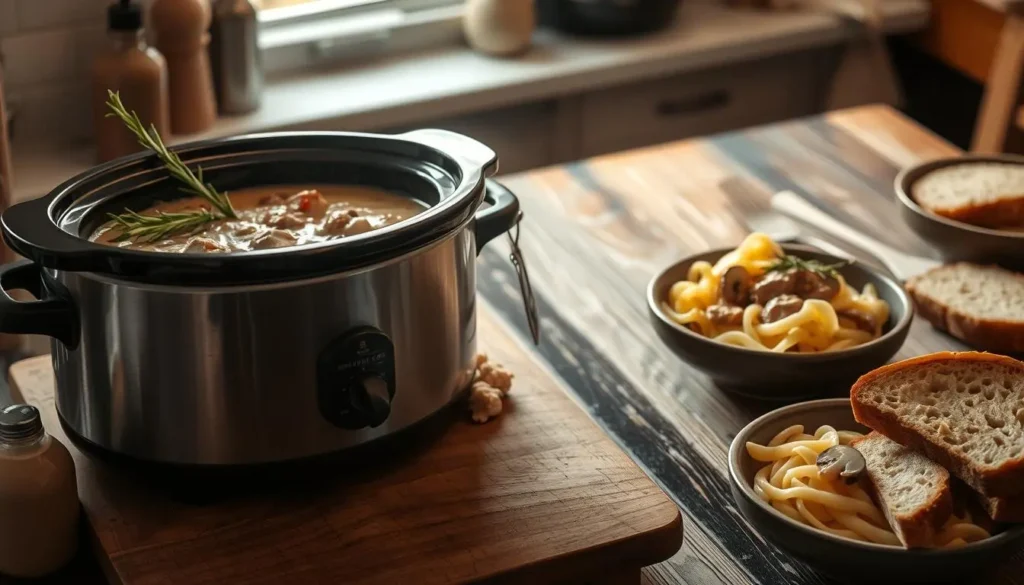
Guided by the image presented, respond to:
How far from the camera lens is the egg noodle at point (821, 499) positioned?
3.59ft

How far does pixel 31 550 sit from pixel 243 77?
1411mm

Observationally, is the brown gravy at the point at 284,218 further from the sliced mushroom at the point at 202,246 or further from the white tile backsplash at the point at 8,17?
the white tile backsplash at the point at 8,17

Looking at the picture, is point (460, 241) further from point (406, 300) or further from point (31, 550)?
point (31, 550)

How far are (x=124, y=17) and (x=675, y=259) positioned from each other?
0.94 m

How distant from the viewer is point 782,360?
1.35 meters

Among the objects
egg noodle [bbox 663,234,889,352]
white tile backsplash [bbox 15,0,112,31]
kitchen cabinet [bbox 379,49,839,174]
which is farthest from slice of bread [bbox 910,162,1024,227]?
white tile backsplash [bbox 15,0,112,31]

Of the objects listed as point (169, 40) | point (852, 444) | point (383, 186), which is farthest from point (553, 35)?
point (852, 444)

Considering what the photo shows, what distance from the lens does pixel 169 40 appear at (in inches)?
87.2

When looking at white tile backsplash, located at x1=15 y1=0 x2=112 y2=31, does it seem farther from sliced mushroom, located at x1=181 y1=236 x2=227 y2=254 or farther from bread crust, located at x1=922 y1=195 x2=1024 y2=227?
bread crust, located at x1=922 y1=195 x2=1024 y2=227

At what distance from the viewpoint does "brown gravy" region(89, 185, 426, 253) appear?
3.85 ft

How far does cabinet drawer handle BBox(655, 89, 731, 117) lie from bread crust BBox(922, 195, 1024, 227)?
4.33ft

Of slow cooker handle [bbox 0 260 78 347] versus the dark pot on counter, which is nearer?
slow cooker handle [bbox 0 260 78 347]

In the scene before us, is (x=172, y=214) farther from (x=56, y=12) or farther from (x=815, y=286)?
(x=56, y=12)

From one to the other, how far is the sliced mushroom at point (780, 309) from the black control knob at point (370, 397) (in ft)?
1.62
